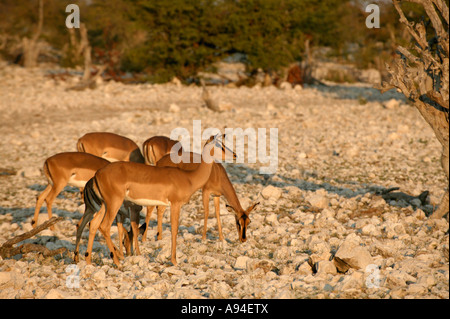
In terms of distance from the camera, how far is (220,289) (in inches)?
221

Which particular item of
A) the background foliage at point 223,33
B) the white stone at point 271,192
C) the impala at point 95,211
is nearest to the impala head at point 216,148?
the impala at point 95,211

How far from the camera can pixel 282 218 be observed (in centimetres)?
853

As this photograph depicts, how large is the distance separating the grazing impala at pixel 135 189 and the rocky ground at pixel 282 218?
45 cm

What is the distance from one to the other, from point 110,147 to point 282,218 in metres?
3.82

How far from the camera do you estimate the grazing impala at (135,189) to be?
21.3 ft

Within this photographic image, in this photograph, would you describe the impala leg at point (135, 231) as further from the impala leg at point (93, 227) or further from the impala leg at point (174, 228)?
the impala leg at point (174, 228)

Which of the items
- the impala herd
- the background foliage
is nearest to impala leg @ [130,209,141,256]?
the impala herd

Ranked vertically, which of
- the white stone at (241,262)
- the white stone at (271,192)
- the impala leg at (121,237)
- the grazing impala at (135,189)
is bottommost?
the white stone at (241,262)

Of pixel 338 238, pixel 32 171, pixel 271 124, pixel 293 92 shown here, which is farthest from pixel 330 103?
pixel 338 238

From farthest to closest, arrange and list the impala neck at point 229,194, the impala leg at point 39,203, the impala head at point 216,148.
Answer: the impala leg at point 39,203, the impala neck at point 229,194, the impala head at point 216,148

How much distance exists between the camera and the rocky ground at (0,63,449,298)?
575 cm
